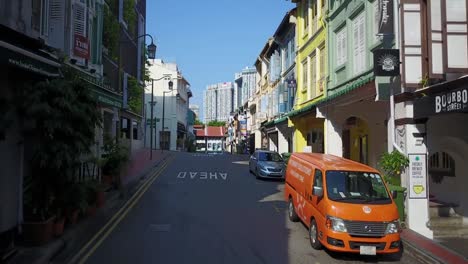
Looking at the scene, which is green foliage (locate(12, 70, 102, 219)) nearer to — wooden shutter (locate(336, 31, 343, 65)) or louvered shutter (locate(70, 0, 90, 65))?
louvered shutter (locate(70, 0, 90, 65))

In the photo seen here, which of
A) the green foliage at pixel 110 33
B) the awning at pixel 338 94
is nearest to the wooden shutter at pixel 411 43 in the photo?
the awning at pixel 338 94

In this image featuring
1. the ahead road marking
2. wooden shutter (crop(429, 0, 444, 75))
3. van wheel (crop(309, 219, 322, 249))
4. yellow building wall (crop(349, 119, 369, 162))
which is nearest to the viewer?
van wheel (crop(309, 219, 322, 249))

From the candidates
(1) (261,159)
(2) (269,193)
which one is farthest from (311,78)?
(2) (269,193)

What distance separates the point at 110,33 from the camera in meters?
25.7

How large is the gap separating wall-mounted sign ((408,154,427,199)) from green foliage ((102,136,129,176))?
10045 mm

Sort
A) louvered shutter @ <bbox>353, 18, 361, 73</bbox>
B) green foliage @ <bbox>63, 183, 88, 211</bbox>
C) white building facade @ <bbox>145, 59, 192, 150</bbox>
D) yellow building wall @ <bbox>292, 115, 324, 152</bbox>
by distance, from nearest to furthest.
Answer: green foliage @ <bbox>63, 183, 88, 211</bbox> → louvered shutter @ <bbox>353, 18, 361, 73</bbox> → yellow building wall @ <bbox>292, 115, 324, 152</bbox> → white building facade @ <bbox>145, 59, 192, 150</bbox>

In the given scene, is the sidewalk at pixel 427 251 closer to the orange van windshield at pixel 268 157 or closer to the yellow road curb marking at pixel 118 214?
the yellow road curb marking at pixel 118 214

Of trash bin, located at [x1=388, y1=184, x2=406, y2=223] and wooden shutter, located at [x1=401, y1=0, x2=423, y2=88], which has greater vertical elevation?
wooden shutter, located at [x1=401, y1=0, x2=423, y2=88]

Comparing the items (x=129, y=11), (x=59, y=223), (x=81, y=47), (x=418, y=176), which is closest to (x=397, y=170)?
(x=418, y=176)

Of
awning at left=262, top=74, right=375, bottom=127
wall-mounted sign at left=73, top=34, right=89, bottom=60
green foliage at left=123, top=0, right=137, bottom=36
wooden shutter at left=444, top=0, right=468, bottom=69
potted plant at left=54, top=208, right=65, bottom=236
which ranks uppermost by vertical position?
green foliage at left=123, top=0, right=137, bottom=36

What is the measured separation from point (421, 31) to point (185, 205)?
30.1 ft

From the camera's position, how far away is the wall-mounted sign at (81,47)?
1688 cm

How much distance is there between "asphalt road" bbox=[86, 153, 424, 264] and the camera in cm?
964

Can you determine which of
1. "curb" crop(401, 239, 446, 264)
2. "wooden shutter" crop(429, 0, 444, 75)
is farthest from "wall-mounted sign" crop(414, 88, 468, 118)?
"curb" crop(401, 239, 446, 264)
